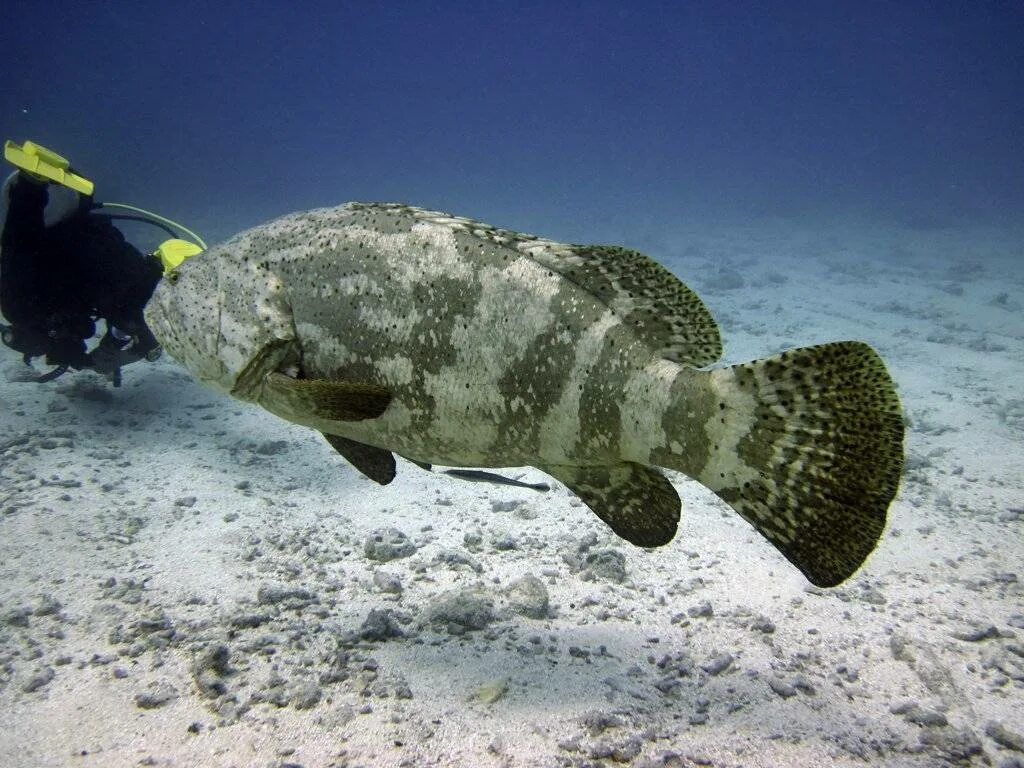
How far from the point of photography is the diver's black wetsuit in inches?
243

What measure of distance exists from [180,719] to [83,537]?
2.30 metres

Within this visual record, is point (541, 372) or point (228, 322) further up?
point (541, 372)

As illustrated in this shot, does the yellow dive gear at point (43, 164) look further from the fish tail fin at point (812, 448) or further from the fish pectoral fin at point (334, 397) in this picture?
the fish tail fin at point (812, 448)

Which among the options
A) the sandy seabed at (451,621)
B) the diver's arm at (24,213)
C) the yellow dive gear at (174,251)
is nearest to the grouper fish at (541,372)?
the sandy seabed at (451,621)

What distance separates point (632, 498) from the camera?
234 centimetres

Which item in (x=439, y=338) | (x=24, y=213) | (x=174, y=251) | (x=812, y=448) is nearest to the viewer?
(x=812, y=448)

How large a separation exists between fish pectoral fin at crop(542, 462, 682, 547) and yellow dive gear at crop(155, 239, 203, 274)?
423cm

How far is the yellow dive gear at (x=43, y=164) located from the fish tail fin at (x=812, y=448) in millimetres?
6598

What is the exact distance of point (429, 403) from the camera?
89.5 inches

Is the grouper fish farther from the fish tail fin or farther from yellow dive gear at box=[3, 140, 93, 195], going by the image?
yellow dive gear at box=[3, 140, 93, 195]

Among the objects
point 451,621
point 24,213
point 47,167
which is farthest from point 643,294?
point 24,213

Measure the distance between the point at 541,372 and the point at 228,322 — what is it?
136 cm

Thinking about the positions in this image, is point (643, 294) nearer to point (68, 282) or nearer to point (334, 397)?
Answer: point (334, 397)

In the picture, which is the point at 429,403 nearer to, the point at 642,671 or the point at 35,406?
the point at 642,671
